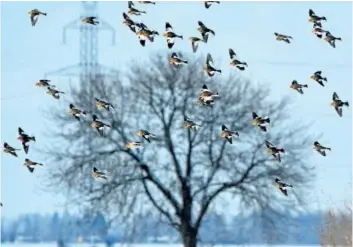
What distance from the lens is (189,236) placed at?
34.6m

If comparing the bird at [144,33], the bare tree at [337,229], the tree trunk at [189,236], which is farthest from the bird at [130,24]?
the tree trunk at [189,236]

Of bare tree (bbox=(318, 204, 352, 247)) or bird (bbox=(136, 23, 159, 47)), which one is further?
bare tree (bbox=(318, 204, 352, 247))

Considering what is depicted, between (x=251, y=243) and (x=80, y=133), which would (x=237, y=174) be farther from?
(x=80, y=133)

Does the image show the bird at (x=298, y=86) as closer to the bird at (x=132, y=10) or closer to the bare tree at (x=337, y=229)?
the bird at (x=132, y=10)

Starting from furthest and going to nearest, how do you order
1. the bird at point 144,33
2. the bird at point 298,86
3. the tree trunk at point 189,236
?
the tree trunk at point 189,236 → the bird at point 298,86 → the bird at point 144,33

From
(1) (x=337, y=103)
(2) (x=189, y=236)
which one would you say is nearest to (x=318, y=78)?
(1) (x=337, y=103)

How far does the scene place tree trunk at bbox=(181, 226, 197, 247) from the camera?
34.5m

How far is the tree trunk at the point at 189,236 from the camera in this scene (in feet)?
113

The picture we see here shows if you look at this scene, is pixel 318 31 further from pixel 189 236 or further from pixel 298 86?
pixel 189 236

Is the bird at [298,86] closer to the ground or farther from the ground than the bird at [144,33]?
closer to the ground

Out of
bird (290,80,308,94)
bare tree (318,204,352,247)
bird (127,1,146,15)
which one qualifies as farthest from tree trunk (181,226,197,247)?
bird (127,1,146,15)

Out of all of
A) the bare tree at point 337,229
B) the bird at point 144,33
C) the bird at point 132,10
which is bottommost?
the bare tree at point 337,229

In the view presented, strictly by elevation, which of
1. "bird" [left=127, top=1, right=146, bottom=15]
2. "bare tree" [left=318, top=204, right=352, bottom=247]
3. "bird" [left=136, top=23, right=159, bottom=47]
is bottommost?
"bare tree" [left=318, top=204, right=352, bottom=247]

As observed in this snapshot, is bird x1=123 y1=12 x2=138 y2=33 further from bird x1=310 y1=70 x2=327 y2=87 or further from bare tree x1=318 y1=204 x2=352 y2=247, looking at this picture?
bare tree x1=318 y1=204 x2=352 y2=247
